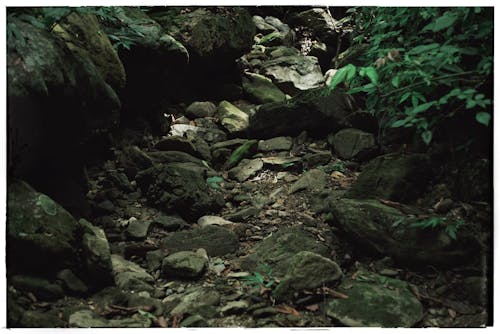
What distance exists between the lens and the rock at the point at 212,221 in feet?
11.5

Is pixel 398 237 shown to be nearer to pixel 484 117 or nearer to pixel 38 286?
pixel 484 117

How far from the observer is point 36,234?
2.24m

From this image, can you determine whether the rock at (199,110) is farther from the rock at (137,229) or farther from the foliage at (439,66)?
the foliage at (439,66)

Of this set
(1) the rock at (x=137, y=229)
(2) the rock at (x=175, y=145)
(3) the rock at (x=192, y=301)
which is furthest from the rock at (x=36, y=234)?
(2) the rock at (x=175, y=145)

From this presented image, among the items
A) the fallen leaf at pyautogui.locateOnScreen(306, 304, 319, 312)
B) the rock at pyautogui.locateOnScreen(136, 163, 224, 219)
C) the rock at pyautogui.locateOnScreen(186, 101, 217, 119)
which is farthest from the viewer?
the rock at pyautogui.locateOnScreen(186, 101, 217, 119)

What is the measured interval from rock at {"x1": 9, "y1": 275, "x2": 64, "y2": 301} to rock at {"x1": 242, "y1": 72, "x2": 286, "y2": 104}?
4.44 metres

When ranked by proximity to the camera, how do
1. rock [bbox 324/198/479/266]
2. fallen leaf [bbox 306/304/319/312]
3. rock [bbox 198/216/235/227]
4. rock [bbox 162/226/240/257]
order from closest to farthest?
fallen leaf [bbox 306/304/319/312] → rock [bbox 324/198/479/266] → rock [bbox 162/226/240/257] → rock [bbox 198/216/235/227]

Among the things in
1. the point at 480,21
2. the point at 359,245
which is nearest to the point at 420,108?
the point at 480,21

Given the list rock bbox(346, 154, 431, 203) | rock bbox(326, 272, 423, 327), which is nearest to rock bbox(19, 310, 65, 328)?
rock bbox(326, 272, 423, 327)

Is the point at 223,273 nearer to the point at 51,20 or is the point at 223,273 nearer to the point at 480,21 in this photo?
the point at 51,20

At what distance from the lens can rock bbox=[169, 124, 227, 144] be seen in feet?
16.9

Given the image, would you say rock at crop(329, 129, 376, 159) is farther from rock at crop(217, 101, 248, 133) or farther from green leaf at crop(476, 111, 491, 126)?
green leaf at crop(476, 111, 491, 126)

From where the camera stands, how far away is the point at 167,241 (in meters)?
3.23

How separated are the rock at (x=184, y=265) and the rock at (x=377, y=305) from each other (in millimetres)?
850
